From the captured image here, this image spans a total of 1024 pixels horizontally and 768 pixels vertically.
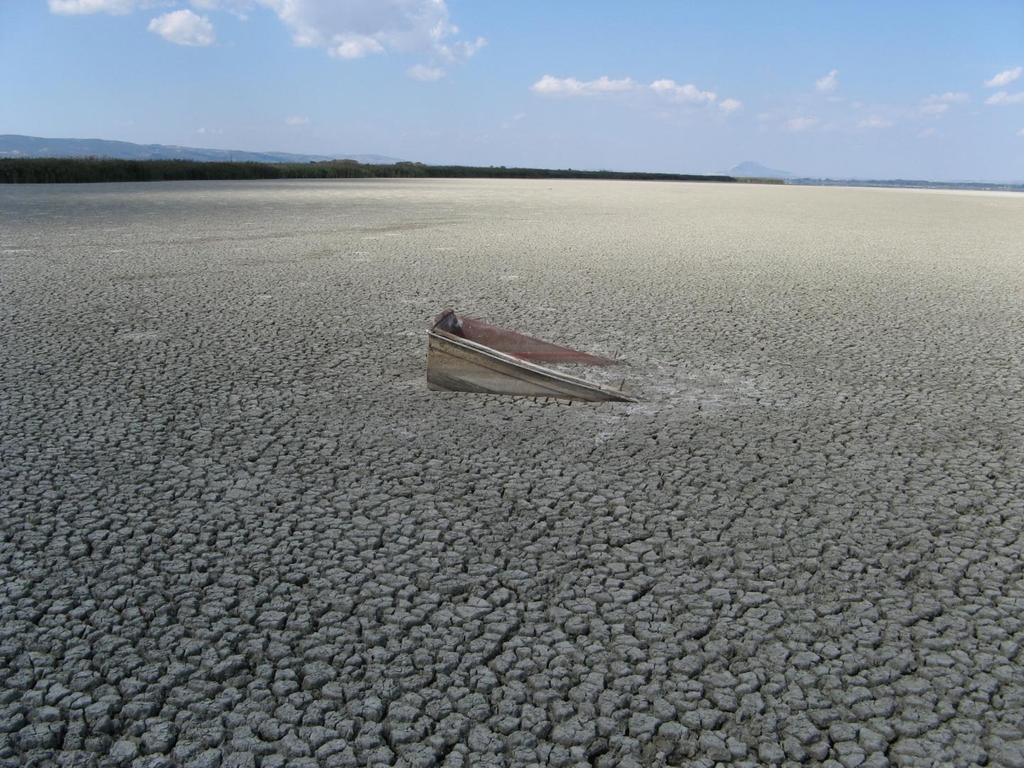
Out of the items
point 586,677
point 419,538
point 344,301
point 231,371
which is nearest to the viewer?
point 586,677

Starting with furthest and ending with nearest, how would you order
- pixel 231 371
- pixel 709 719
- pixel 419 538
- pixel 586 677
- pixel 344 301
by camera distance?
1. pixel 344 301
2. pixel 231 371
3. pixel 419 538
4. pixel 586 677
5. pixel 709 719

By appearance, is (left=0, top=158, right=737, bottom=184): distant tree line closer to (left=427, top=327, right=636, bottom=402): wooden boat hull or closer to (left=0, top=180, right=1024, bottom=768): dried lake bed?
(left=0, top=180, right=1024, bottom=768): dried lake bed

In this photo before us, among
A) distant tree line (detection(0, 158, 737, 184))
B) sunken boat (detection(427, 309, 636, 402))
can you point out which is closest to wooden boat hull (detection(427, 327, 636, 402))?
sunken boat (detection(427, 309, 636, 402))

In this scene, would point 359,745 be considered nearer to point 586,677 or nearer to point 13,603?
point 586,677

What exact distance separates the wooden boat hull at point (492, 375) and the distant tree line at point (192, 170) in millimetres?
19728

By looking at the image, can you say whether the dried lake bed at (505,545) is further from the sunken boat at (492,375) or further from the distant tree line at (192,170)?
the distant tree line at (192,170)

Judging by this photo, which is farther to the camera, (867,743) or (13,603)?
(13,603)

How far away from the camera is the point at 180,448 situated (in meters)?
2.62

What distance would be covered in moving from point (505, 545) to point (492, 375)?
1312mm

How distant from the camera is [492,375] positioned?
128 inches

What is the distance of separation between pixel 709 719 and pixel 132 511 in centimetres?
157

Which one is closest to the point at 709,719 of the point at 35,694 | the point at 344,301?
the point at 35,694

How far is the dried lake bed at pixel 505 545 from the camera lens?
4.63 ft

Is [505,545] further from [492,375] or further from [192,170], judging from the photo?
[192,170]
